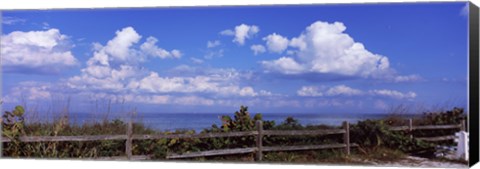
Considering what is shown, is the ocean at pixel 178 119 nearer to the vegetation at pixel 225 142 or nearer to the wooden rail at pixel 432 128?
the vegetation at pixel 225 142

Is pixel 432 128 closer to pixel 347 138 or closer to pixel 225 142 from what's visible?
pixel 347 138

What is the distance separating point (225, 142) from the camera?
44.2 feet

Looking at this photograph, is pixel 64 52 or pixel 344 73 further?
pixel 64 52

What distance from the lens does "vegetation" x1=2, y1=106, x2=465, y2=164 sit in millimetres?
12898

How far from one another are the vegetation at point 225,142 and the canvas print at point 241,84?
0.02 meters

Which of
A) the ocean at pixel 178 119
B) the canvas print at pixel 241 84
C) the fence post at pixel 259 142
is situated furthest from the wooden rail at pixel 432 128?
the fence post at pixel 259 142

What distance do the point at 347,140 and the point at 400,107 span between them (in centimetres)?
99

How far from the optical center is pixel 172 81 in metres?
13.5

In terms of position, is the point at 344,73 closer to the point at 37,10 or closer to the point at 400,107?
the point at 400,107

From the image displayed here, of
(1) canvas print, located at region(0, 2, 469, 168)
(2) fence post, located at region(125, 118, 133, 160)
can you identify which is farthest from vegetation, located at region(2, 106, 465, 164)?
(2) fence post, located at region(125, 118, 133, 160)

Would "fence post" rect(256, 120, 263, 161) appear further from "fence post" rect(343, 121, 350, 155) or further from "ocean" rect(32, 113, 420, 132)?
"fence post" rect(343, 121, 350, 155)

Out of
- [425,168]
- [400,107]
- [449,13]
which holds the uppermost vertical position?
[449,13]

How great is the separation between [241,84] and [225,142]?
90 centimetres

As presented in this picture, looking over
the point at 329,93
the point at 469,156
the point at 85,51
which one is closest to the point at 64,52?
the point at 85,51
